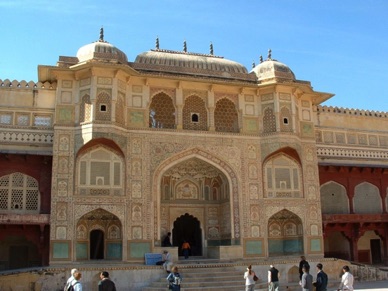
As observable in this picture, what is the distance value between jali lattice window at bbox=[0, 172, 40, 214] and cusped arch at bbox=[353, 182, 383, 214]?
39.7 ft

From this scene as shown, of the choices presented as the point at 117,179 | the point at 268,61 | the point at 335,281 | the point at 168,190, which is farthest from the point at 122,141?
the point at 335,281

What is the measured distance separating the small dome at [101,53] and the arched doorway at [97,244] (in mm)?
5603

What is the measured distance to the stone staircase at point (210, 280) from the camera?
45.2ft

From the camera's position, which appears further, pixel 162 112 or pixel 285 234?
pixel 285 234

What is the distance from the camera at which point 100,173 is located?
15.7m

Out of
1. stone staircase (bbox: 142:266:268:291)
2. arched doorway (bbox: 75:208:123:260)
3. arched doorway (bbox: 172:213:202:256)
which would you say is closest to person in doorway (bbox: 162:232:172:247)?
arched doorway (bbox: 172:213:202:256)

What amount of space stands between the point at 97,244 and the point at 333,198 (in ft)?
30.5

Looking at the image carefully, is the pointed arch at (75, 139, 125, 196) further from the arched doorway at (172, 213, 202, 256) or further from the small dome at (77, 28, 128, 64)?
the arched doorway at (172, 213, 202, 256)

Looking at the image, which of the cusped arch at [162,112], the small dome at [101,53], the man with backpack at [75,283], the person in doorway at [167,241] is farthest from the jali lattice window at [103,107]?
the man with backpack at [75,283]

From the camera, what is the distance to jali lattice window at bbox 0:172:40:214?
15.5 meters

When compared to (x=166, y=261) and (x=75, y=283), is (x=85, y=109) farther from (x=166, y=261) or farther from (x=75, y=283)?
(x=75, y=283)

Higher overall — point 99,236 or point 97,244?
point 99,236

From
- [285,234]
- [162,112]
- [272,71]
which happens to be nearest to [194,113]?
[162,112]

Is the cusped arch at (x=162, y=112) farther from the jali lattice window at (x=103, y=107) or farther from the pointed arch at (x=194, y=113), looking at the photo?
the jali lattice window at (x=103, y=107)
